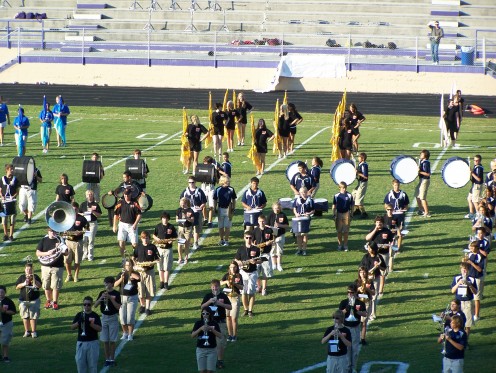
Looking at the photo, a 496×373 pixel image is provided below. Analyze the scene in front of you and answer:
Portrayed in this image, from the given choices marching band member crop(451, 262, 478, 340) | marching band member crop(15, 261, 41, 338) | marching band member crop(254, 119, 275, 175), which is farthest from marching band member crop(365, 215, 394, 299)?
marching band member crop(254, 119, 275, 175)

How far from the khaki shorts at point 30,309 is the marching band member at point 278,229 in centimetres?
497

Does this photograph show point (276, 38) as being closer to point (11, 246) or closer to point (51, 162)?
point (51, 162)

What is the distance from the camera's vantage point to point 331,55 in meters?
47.3

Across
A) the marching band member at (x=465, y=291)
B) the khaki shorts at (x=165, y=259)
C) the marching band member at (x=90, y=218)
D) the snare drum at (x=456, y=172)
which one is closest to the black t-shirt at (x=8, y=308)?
the khaki shorts at (x=165, y=259)

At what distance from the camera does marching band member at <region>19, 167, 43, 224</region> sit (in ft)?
82.8

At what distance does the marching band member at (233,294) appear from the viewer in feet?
60.9

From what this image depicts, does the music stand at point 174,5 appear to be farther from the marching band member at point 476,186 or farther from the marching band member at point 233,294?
the marching band member at point 233,294

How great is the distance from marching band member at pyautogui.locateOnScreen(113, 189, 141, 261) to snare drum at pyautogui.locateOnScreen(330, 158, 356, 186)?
16.4 ft

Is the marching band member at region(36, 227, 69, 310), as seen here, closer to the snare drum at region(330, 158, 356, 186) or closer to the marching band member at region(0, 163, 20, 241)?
the marching band member at region(0, 163, 20, 241)

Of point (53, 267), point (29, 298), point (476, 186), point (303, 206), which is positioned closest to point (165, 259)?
point (53, 267)

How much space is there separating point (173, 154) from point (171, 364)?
52.4ft

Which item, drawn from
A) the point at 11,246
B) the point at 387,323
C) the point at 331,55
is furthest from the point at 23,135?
the point at 331,55

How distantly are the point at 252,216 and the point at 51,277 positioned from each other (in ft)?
15.2

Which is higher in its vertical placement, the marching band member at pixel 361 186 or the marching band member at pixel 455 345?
the marching band member at pixel 361 186
